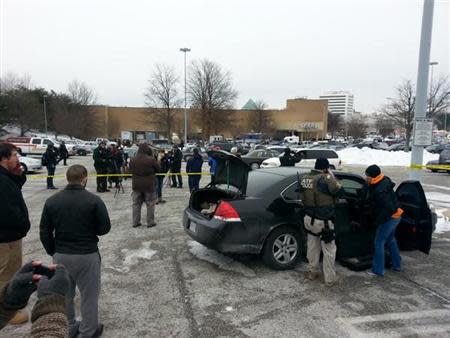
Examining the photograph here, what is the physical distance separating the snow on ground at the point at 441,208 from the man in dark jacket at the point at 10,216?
25.8ft

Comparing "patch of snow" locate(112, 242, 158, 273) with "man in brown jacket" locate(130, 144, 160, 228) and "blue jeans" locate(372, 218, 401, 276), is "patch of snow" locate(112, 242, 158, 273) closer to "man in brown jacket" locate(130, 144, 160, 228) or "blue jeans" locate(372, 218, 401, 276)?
"man in brown jacket" locate(130, 144, 160, 228)

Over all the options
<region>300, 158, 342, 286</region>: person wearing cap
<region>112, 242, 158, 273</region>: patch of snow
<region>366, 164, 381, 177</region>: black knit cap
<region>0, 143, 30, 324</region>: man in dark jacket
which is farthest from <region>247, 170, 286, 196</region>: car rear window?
<region>0, 143, 30, 324</region>: man in dark jacket

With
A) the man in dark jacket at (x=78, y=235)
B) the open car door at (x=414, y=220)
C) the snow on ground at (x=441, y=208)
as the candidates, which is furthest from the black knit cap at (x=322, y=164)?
the snow on ground at (x=441, y=208)

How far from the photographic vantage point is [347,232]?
5207 millimetres

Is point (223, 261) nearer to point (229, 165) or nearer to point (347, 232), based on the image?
point (229, 165)

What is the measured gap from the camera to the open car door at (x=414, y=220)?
530 cm

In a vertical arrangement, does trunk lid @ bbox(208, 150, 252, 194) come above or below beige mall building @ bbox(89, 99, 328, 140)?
below

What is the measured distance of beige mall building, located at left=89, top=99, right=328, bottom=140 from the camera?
70.0 meters

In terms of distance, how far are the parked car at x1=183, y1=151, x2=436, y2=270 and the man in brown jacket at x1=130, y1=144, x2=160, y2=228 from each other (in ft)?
6.78

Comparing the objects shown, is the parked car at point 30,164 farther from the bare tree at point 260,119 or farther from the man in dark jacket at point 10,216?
the bare tree at point 260,119

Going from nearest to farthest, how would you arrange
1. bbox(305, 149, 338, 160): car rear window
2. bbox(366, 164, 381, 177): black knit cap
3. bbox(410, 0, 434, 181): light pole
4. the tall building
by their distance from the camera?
bbox(366, 164, 381, 177): black knit cap, bbox(410, 0, 434, 181): light pole, bbox(305, 149, 338, 160): car rear window, the tall building

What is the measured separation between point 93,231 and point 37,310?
69.3 inches

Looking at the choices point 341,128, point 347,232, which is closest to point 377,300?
point 347,232

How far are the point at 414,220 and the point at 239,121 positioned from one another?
6710 cm
